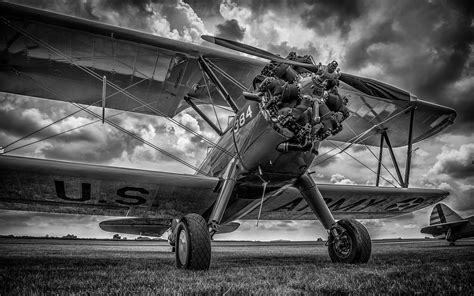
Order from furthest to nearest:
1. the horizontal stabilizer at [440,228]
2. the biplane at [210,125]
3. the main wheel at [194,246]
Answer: the horizontal stabilizer at [440,228] < the biplane at [210,125] < the main wheel at [194,246]

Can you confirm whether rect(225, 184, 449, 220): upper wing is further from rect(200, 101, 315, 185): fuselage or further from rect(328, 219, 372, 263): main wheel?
rect(328, 219, 372, 263): main wheel

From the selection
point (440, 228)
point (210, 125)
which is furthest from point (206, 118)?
point (440, 228)

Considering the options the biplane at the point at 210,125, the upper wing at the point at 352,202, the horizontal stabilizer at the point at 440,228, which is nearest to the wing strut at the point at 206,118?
the biplane at the point at 210,125

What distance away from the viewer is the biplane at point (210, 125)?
12.1 ft

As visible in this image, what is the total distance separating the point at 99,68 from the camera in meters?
6.29

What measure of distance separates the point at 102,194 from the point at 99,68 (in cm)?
269

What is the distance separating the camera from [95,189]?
16.3 feet

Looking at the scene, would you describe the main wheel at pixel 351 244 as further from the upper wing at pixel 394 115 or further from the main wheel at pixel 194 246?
the upper wing at pixel 394 115

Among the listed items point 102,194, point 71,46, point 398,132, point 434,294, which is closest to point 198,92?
point 71,46

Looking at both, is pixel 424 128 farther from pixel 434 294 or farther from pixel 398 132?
pixel 434 294

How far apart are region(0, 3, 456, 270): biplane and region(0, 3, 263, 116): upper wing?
0.07ft

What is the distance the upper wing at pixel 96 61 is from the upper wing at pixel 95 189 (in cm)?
111

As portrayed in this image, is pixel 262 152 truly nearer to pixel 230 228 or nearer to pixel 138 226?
pixel 230 228

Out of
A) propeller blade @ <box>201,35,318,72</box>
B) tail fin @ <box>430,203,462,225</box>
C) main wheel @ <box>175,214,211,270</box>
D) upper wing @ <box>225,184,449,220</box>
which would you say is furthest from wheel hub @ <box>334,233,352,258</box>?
tail fin @ <box>430,203,462,225</box>
